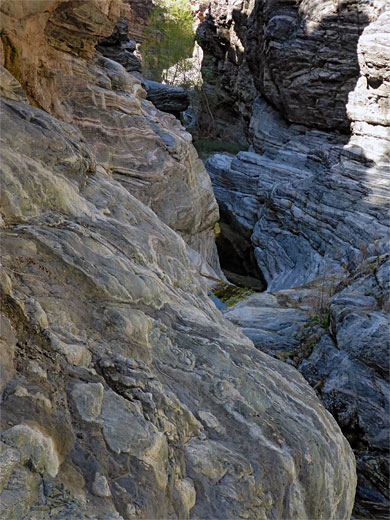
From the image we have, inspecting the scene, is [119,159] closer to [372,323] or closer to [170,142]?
[170,142]

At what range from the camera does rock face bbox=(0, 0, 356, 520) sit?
2555 mm

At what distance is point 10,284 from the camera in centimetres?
305

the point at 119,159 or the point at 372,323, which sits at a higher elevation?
the point at 119,159

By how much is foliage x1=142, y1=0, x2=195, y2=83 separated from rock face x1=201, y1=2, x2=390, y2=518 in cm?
1049

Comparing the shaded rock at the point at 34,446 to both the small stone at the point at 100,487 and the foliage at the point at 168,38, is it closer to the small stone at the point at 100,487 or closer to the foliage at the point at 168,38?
the small stone at the point at 100,487

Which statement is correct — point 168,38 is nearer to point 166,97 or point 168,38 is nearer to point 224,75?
point 224,75

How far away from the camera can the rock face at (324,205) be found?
6152 millimetres

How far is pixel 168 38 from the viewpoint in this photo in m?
33.9

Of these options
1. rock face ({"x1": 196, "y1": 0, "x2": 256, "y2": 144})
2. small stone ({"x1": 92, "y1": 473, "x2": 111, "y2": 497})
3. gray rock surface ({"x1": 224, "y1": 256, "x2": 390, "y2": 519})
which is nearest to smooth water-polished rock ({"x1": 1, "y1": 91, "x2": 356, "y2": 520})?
small stone ({"x1": 92, "y1": 473, "x2": 111, "y2": 497})

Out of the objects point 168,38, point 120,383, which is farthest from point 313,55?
point 120,383

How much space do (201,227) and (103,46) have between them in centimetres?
1013

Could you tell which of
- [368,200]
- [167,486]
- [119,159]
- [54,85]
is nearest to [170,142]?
[119,159]

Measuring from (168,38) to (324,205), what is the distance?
79.5 feet

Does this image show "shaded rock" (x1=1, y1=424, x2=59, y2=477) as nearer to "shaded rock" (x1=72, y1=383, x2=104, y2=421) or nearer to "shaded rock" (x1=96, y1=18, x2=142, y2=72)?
"shaded rock" (x1=72, y1=383, x2=104, y2=421)
